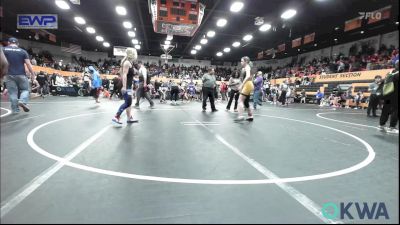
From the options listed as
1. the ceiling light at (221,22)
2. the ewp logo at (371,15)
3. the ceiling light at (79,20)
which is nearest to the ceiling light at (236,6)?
the ceiling light at (221,22)

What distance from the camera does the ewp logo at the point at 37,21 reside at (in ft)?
44.5

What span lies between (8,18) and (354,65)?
94.1 ft

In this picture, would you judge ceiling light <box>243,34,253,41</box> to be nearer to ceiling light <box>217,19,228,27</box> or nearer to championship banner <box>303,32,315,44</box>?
ceiling light <box>217,19,228,27</box>

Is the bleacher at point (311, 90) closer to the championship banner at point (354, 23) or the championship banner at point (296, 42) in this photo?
the championship banner at point (296, 42)

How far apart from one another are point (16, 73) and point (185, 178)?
6430 mm

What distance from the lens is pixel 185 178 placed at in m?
2.48

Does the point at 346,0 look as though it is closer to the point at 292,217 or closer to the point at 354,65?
the point at 354,65

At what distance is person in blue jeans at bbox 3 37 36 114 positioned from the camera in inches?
257

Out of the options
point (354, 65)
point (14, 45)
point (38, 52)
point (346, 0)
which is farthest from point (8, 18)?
point (354, 65)

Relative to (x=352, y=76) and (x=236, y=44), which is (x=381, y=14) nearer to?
(x=352, y=76)

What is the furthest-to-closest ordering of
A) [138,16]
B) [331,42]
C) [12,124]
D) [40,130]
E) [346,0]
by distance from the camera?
[331,42] → [138,16] → [346,0] → [12,124] → [40,130]

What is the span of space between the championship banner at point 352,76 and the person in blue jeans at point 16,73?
1860cm

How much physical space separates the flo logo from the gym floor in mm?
37

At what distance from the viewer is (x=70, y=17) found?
20406mm
